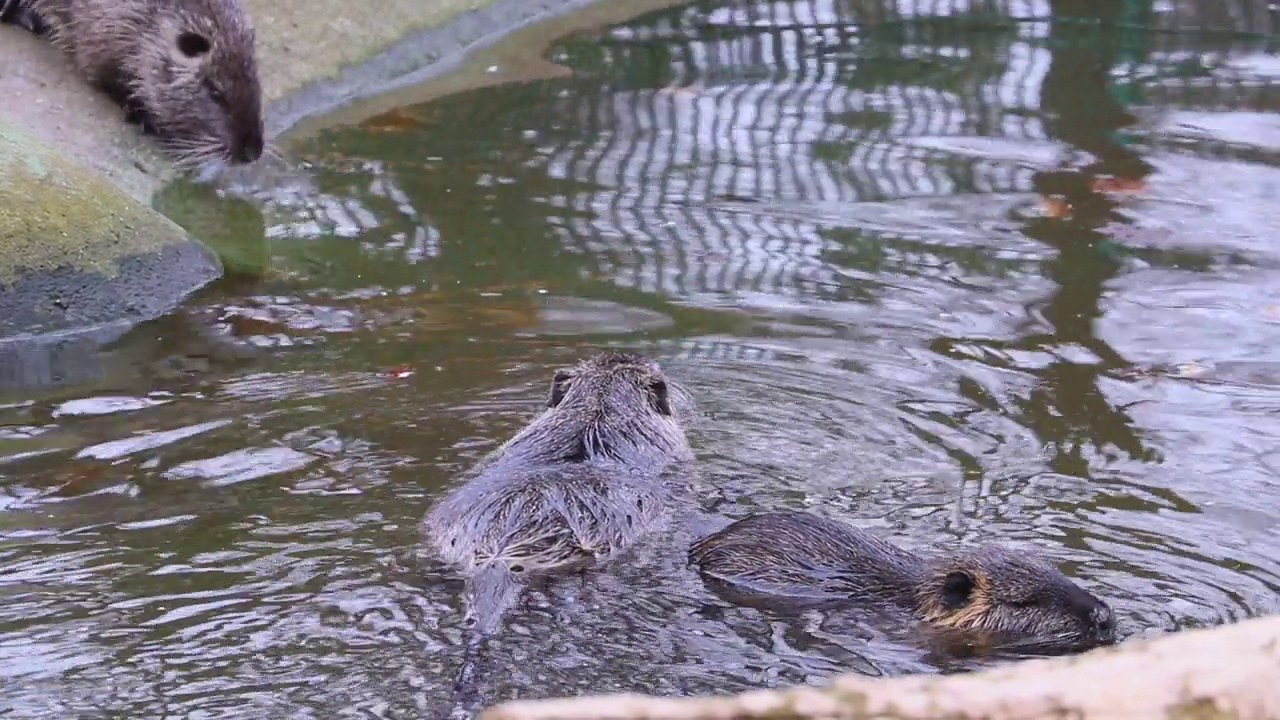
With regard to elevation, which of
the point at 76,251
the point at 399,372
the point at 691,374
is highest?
the point at 76,251

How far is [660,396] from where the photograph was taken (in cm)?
491

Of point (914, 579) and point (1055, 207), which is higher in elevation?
point (1055, 207)

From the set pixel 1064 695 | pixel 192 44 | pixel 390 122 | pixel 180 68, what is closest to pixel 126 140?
pixel 180 68

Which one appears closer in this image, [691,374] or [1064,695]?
[1064,695]

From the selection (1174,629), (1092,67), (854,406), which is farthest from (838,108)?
(1174,629)

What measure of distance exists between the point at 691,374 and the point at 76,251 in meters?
2.23

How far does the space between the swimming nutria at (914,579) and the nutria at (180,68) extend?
411 centimetres

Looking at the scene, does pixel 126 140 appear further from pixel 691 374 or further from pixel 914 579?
pixel 914 579

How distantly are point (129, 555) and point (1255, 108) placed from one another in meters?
6.45

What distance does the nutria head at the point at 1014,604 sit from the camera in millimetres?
3660

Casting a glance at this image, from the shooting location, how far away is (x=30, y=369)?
5.44 metres

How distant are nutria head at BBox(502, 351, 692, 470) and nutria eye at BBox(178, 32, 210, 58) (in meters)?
3.46

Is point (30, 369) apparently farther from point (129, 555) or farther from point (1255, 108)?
point (1255, 108)

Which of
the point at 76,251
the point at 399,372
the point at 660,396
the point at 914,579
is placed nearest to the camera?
the point at 914,579
